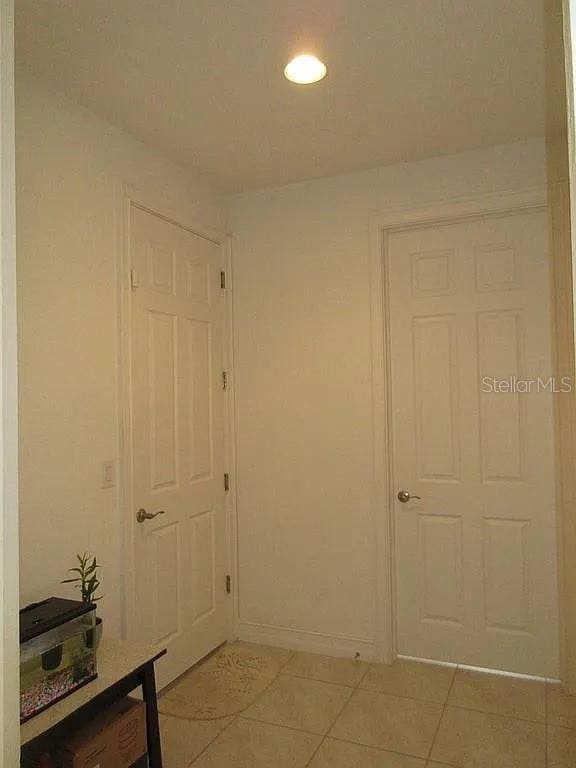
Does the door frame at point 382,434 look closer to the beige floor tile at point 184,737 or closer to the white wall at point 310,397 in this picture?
the white wall at point 310,397

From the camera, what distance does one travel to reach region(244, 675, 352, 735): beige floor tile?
8.22ft

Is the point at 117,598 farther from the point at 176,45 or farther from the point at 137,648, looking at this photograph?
the point at 176,45

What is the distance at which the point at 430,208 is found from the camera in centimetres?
296

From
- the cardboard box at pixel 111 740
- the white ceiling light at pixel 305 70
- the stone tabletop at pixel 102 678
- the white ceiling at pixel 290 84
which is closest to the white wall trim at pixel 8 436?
the stone tabletop at pixel 102 678

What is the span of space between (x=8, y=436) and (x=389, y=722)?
83.8 inches

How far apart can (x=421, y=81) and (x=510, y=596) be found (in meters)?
2.34

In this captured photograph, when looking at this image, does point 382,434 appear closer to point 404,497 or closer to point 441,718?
point 404,497

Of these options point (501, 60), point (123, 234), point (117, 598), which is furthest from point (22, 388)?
point (501, 60)

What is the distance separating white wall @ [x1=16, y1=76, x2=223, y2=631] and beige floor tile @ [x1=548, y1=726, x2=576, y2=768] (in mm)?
1793

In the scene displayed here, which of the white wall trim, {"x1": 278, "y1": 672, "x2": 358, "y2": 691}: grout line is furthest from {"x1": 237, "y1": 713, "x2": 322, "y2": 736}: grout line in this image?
the white wall trim

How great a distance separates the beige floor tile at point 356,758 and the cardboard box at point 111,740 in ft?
2.42

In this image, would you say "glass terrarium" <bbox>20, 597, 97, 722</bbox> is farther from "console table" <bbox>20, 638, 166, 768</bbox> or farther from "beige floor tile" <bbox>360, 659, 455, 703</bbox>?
"beige floor tile" <bbox>360, 659, 455, 703</bbox>

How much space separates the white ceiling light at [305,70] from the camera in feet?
6.73

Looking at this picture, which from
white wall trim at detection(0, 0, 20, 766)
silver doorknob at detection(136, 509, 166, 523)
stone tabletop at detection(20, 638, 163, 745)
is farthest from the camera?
silver doorknob at detection(136, 509, 166, 523)
